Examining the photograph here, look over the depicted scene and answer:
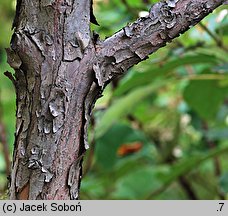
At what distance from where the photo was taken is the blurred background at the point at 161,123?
1.02m

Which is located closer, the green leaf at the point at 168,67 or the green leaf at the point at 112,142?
the green leaf at the point at 168,67

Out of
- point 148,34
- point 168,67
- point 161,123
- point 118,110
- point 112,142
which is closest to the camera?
point 148,34

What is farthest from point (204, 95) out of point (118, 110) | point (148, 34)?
point (148, 34)

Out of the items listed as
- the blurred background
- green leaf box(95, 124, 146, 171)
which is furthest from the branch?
green leaf box(95, 124, 146, 171)

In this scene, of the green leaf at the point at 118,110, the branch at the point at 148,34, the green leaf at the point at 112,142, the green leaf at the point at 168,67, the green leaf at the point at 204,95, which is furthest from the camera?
the green leaf at the point at 112,142

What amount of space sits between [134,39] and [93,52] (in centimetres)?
4

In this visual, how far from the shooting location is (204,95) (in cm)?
125

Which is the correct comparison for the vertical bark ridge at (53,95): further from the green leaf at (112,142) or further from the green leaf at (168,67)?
the green leaf at (112,142)

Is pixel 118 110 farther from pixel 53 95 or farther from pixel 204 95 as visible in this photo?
pixel 53 95

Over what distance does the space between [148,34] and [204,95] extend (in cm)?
74


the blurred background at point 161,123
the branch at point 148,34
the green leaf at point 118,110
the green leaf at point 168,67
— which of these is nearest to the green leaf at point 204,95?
the blurred background at point 161,123

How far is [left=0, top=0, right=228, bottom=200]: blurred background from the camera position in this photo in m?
1.02
